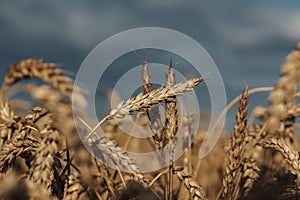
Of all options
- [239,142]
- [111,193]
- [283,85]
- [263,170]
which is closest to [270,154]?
[263,170]

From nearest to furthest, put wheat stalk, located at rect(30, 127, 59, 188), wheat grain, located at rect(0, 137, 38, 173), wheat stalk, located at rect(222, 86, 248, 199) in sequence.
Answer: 1. wheat stalk, located at rect(30, 127, 59, 188)
2. wheat grain, located at rect(0, 137, 38, 173)
3. wheat stalk, located at rect(222, 86, 248, 199)

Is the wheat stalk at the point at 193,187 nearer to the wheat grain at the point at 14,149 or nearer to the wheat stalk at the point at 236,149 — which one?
the wheat stalk at the point at 236,149

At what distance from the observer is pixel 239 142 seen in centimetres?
184

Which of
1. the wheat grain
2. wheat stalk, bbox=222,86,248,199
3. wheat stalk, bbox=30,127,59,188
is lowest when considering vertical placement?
wheat stalk, bbox=30,127,59,188

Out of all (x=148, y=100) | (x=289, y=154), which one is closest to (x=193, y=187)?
(x=148, y=100)

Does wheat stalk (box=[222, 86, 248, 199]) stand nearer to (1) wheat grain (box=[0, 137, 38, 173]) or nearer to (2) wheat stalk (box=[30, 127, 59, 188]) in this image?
(1) wheat grain (box=[0, 137, 38, 173])

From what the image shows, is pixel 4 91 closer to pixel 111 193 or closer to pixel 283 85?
pixel 111 193

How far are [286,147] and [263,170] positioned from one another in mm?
958

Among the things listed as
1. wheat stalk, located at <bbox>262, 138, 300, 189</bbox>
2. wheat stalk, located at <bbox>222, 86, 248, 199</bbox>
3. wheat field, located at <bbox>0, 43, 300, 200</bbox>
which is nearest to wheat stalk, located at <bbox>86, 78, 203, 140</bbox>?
wheat field, located at <bbox>0, 43, 300, 200</bbox>

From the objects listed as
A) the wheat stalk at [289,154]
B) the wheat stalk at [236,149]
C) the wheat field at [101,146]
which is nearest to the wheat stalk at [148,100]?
the wheat field at [101,146]

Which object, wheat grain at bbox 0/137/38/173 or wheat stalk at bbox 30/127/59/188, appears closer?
wheat stalk at bbox 30/127/59/188

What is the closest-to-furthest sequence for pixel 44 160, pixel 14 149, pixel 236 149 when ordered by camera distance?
1. pixel 44 160
2. pixel 14 149
3. pixel 236 149

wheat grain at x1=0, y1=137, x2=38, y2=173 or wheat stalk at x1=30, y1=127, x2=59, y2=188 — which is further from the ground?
wheat grain at x1=0, y1=137, x2=38, y2=173

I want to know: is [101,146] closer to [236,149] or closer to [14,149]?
[14,149]
